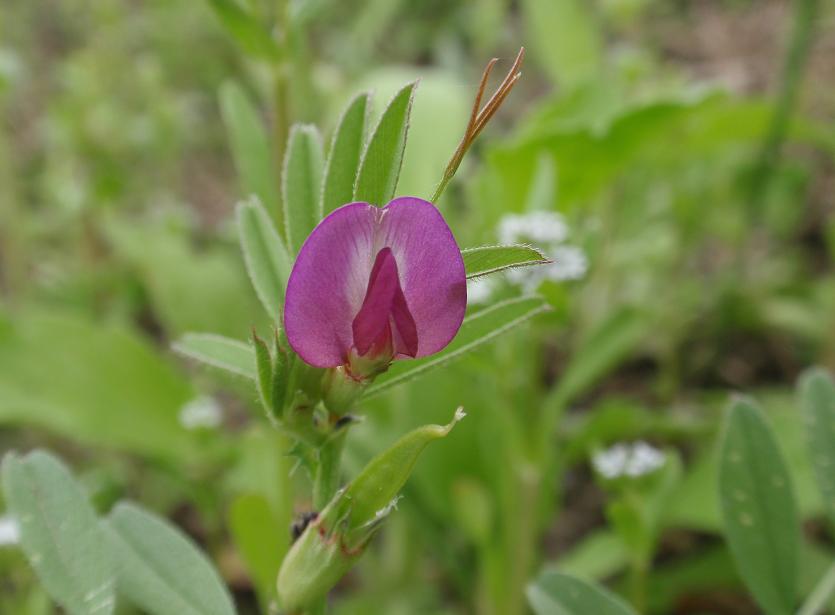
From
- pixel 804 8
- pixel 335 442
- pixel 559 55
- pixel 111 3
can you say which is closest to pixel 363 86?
pixel 559 55

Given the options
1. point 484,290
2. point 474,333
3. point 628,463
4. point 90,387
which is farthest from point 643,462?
point 90,387

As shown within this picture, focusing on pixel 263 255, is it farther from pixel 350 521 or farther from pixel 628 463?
pixel 628 463

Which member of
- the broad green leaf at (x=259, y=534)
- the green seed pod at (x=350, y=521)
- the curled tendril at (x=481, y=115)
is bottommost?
the broad green leaf at (x=259, y=534)

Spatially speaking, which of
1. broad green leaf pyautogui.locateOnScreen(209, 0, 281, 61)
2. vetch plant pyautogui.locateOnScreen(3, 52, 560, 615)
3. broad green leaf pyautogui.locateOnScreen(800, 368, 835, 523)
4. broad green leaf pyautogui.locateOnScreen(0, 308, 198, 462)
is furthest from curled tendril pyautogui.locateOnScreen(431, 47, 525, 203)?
broad green leaf pyautogui.locateOnScreen(0, 308, 198, 462)

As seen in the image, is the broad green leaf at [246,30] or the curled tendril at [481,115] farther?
the broad green leaf at [246,30]

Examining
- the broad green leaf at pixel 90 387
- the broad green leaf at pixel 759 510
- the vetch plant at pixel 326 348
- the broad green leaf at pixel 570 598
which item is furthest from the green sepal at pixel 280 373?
the broad green leaf at pixel 90 387

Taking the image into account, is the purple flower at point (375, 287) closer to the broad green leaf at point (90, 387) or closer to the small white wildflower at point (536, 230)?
the small white wildflower at point (536, 230)

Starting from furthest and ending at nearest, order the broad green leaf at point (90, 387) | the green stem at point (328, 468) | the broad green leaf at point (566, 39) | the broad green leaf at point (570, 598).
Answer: the broad green leaf at point (566, 39)
the broad green leaf at point (90, 387)
the broad green leaf at point (570, 598)
the green stem at point (328, 468)

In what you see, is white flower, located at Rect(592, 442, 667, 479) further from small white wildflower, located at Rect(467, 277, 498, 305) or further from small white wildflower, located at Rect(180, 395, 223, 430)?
small white wildflower, located at Rect(180, 395, 223, 430)
